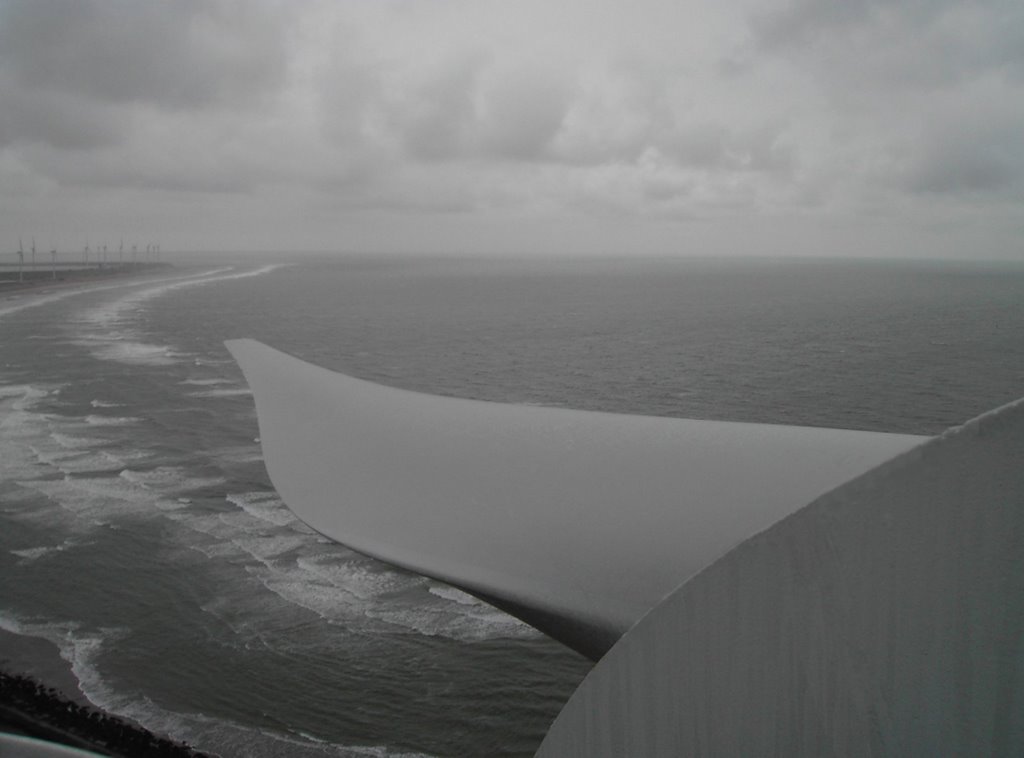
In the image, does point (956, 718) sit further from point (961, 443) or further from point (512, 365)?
point (512, 365)

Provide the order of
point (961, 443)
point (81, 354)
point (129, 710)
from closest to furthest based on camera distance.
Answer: point (961, 443)
point (129, 710)
point (81, 354)

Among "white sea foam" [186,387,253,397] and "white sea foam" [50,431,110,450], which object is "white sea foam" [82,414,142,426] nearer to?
"white sea foam" [50,431,110,450]

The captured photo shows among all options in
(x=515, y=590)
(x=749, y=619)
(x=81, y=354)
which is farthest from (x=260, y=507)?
(x=81, y=354)

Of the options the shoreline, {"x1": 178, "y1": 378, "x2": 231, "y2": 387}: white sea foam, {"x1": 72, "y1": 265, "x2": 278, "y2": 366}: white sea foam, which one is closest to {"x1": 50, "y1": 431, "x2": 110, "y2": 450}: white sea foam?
{"x1": 178, "y1": 378, "x2": 231, "y2": 387}: white sea foam

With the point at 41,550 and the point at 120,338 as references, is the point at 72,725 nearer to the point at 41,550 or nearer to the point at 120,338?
the point at 41,550

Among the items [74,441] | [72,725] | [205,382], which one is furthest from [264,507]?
[205,382]
